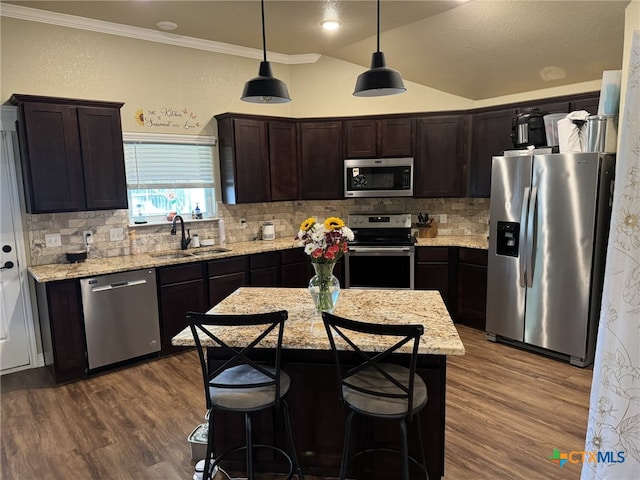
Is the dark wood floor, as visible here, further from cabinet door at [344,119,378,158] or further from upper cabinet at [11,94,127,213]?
cabinet door at [344,119,378,158]

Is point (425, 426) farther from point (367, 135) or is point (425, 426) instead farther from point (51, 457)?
point (367, 135)

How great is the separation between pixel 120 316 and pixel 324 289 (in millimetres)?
2235

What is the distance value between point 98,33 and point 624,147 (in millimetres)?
4244

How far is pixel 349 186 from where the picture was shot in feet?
16.2

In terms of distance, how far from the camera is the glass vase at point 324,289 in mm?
2246

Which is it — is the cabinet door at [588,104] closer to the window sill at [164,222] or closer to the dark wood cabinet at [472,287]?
the dark wood cabinet at [472,287]

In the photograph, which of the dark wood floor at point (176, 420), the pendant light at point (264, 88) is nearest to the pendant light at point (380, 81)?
the pendant light at point (264, 88)

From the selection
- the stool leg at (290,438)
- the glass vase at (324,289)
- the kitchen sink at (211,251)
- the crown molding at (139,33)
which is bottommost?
the stool leg at (290,438)

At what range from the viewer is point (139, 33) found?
408 centimetres

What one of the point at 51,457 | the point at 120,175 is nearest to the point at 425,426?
the point at 51,457

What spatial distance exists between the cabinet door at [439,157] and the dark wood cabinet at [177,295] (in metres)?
2.59

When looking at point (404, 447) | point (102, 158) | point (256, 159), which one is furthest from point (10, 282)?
point (404, 447)

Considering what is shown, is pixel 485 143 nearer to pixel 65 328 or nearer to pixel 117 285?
pixel 117 285

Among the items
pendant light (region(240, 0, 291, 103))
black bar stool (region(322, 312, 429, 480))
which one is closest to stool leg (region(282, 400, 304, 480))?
black bar stool (region(322, 312, 429, 480))
